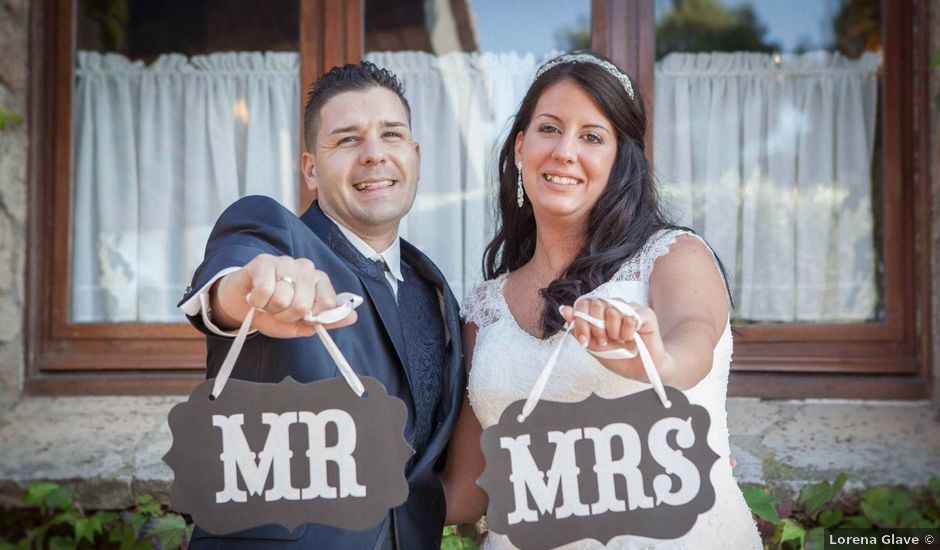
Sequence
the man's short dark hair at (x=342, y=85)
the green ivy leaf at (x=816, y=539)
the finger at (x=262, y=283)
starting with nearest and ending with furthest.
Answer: the finger at (x=262, y=283) < the man's short dark hair at (x=342, y=85) < the green ivy leaf at (x=816, y=539)

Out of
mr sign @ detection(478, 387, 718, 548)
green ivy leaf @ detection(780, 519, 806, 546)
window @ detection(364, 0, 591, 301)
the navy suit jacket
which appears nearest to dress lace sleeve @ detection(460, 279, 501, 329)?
the navy suit jacket

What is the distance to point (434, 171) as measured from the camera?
3.80 m

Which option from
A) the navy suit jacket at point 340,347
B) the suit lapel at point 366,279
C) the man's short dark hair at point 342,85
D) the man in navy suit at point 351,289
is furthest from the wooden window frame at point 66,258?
the navy suit jacket at point 340,347

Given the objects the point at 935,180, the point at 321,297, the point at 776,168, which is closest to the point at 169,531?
the point at 321,297

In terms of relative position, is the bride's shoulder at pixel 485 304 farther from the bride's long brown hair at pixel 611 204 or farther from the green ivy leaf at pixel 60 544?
the green ivy leaf at pixel 60 544

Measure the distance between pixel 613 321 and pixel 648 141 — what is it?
2.33m

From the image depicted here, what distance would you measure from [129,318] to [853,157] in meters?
3.16

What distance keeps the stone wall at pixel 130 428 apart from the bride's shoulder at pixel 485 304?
125 centimetres

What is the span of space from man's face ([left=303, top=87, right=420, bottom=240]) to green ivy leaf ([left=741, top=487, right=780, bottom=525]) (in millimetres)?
1455

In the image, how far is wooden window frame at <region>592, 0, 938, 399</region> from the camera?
11.1 ft

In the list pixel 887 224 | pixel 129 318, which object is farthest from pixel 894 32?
pixel 129 318

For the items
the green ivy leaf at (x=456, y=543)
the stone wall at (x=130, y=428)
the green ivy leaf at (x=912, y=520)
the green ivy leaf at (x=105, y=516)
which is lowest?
the green ivy leaf at (x=456, y=543)

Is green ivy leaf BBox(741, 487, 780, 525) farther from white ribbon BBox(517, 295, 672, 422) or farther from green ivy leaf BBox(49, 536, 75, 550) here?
green ivy leaf BBox(49, 536, 75, 550)

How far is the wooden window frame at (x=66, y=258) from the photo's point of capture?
3684 mm
